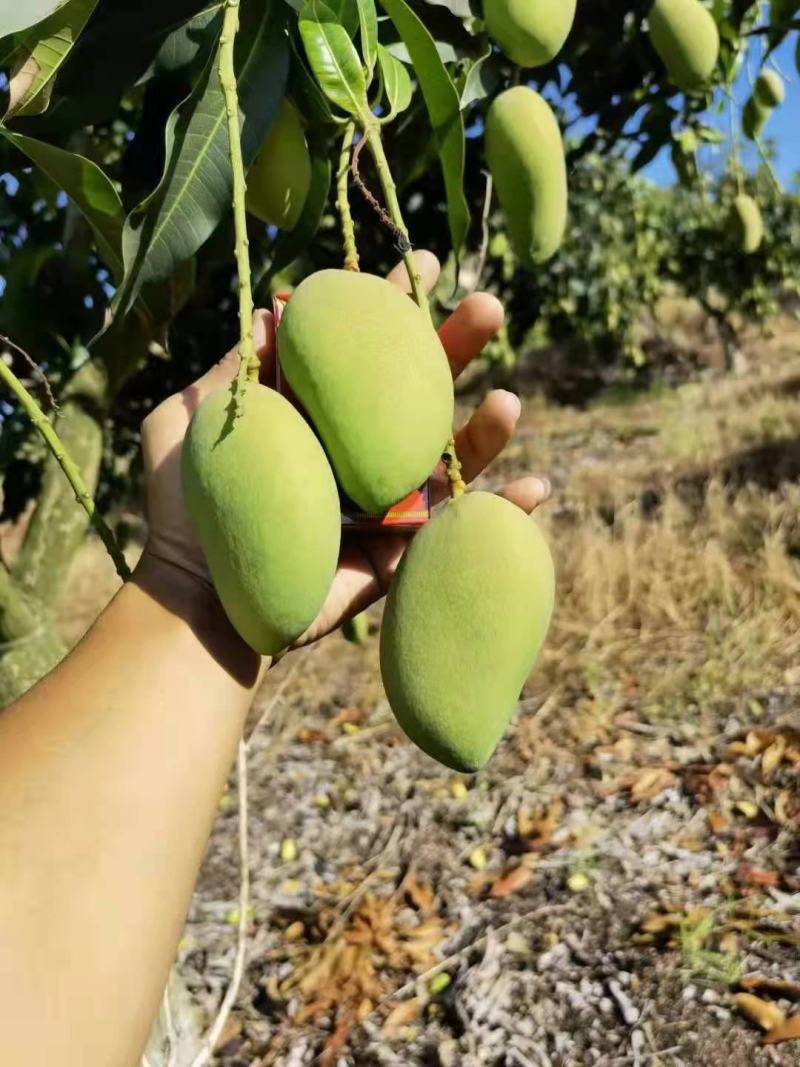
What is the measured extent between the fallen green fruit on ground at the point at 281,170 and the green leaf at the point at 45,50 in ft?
0.66

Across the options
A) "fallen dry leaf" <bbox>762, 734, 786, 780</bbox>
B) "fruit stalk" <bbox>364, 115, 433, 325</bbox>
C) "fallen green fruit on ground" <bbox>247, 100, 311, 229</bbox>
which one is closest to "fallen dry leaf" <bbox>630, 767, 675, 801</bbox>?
"fallen dry leaf" <bbox>762, 734, 786, 780</bbox>

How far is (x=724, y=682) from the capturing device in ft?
9.64

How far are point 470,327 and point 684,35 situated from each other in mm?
490

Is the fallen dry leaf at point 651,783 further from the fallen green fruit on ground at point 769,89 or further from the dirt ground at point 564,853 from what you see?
the fallen green fruit on ground at point 769,89

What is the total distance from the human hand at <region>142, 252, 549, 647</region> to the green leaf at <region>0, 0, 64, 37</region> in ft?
1.09

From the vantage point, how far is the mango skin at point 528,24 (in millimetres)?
970

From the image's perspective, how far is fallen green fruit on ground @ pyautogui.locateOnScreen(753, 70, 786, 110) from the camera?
72.4 inches

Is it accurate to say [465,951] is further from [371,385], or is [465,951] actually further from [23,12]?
[23,12]

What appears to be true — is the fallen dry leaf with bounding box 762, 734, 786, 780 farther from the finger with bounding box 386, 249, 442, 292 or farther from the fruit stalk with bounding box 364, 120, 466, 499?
the fruit stalk with bounding box 364, 120, 466, 499

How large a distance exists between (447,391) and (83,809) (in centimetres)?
45

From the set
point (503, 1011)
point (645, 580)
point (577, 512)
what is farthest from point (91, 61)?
point (577, 512)

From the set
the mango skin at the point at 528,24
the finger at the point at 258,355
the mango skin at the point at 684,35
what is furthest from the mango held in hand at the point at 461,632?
the mango skin at the point at 684,35

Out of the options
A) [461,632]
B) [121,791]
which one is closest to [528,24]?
[461,632]

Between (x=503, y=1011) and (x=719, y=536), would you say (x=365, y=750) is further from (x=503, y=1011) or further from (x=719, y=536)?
(x=719, y=536)
